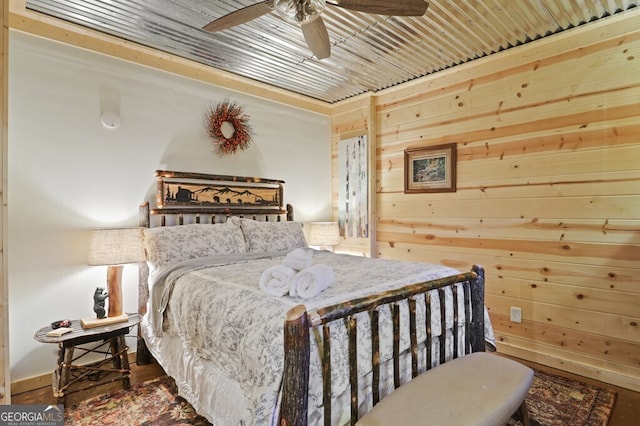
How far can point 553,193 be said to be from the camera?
2.77 metres

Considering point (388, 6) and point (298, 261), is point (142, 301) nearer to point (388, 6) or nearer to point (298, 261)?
point (298, 261)

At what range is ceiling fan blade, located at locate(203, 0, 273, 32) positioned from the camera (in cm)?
189

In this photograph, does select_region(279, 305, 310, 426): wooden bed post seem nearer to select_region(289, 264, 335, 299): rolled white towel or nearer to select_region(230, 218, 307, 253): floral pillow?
select_region(289, 264, 335, 299): rolled white towel

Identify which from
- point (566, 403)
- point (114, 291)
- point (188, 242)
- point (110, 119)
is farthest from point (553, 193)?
point (110, 119)

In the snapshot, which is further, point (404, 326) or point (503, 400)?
point (404, 326)

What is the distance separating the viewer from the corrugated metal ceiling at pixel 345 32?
2406 mm

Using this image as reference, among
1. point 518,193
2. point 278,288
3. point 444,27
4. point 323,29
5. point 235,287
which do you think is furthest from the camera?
point 518,193

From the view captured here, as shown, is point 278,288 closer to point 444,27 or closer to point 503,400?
point 503,400

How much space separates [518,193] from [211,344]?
2741 mm

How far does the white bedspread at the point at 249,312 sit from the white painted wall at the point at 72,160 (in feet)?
2.54

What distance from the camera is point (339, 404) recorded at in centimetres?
147

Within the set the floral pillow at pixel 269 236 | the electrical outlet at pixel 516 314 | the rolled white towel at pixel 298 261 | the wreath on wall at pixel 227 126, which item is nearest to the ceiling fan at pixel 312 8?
the rolled white towel at pixel 298 261

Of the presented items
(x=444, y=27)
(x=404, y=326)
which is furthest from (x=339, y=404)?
(x=444, y=27)

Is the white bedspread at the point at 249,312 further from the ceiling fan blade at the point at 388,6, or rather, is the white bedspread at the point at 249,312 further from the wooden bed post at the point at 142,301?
the ceiling fan blade at the point at 388,6
